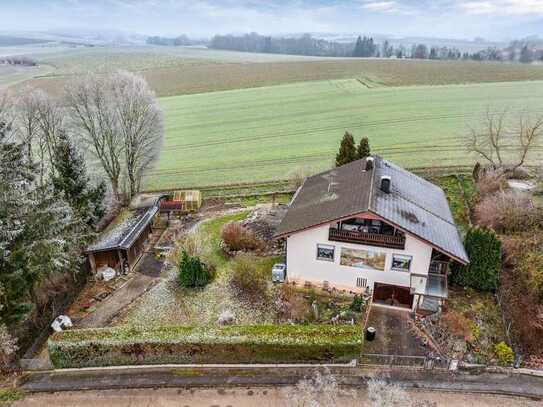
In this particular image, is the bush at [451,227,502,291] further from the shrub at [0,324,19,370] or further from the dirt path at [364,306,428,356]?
the shrub at [0,324,19,370]

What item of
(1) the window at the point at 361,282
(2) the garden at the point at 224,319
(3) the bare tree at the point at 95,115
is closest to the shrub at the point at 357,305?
(2) the garden at the point at 224,319

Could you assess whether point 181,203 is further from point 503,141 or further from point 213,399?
point 503,141

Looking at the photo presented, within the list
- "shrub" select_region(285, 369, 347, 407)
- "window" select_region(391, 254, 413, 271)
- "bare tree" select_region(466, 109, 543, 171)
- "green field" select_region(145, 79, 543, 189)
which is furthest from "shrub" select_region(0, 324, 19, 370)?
"bare tree" select_region(466, 109, 543, 171)

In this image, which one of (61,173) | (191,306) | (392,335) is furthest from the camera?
(61,173)

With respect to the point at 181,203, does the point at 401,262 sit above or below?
above

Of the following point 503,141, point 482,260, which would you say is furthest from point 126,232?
point 503,141

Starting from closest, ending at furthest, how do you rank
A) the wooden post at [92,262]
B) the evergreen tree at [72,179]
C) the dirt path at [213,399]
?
1. the dirt path at [213,399]
2. the wooden post at [92,262]
3. the evergreen tree at [72,179]

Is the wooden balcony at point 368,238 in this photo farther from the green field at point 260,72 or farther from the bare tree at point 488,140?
the green field at point 260,72
